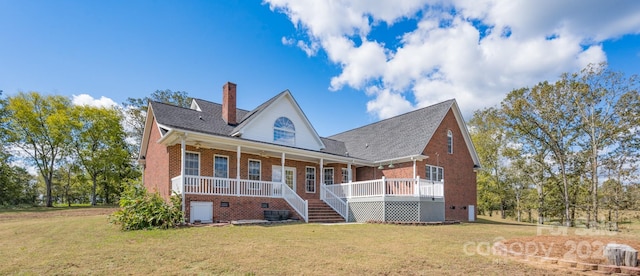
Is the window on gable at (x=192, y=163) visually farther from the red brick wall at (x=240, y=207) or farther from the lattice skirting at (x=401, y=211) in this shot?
the lattice skirting at (x=401, y=211)

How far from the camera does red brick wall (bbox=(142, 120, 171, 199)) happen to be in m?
15.3

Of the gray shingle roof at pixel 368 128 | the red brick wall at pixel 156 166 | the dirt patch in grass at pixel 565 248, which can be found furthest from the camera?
the gray shingle roof at pixel 368 128

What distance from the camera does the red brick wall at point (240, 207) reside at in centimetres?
1370

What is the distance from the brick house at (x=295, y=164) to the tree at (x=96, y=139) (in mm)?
18471

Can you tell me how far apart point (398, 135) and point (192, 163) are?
12.6 m

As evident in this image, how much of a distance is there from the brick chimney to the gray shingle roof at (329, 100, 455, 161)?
864 centimetres

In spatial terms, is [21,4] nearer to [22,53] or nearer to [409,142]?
[22,53]

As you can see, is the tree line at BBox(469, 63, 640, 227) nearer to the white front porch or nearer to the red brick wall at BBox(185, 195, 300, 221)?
the white front porch

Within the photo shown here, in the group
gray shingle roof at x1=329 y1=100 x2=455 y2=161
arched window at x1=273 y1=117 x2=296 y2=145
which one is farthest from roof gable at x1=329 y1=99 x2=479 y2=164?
arched window at x1=273 y1=117 x2=296 y2=145

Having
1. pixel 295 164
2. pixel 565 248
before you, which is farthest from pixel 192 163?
pixel 565 248

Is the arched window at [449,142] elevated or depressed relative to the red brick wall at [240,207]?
elevated

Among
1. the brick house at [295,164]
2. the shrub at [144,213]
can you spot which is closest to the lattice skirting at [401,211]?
the brick house at [295,164]

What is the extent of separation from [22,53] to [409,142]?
21.2 meters

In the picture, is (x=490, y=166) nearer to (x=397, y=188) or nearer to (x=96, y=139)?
(x=397, y=188)
